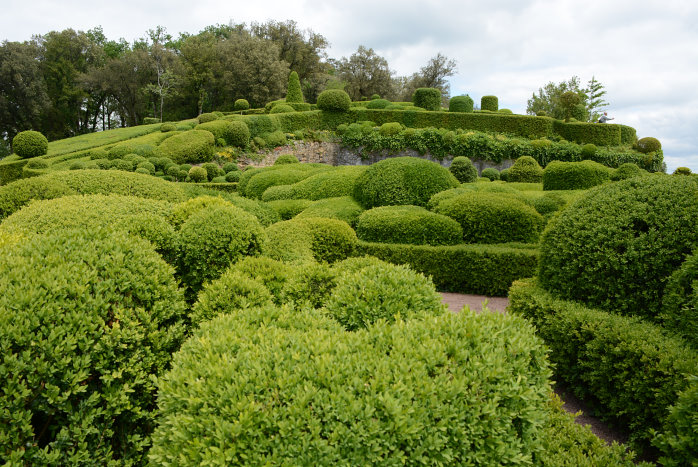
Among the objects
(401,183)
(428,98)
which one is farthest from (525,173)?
(428,98)

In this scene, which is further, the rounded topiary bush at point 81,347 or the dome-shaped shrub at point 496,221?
the dome-shaped shrub at point 496,221

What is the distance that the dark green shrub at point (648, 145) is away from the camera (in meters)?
29.8

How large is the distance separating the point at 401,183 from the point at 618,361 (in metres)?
7.49

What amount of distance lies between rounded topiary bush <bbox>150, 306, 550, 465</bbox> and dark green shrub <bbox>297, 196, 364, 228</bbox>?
7.24 meters

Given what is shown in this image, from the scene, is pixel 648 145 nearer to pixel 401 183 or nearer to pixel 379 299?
pixel 401 183

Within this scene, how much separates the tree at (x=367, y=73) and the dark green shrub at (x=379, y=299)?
51.3 m

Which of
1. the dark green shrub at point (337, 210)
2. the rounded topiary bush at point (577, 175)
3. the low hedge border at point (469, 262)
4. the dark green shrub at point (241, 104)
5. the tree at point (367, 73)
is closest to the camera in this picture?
the low hedge border at point (469, 262)

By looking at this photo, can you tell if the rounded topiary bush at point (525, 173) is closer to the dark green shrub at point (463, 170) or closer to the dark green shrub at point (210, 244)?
the dark green shrub at point (463, 170)

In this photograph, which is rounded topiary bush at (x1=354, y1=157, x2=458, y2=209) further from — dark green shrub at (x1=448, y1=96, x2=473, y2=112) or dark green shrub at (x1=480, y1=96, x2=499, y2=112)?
dark green shrub at (x1=480, y1=96, x2=499, y2=112)

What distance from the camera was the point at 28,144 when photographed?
24.0 meters

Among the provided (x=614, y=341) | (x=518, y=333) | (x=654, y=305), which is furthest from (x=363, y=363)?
(x=654, y=305)

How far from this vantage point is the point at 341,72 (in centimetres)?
5259

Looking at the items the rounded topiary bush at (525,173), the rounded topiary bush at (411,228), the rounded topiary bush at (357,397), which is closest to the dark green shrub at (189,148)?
the rounded topiary bush at (525,173)

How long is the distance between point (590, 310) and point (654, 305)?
58 centimetres
